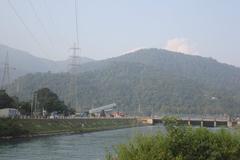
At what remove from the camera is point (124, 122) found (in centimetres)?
14838

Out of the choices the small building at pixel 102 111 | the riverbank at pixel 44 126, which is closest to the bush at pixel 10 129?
the riverbank at pixel 44 126

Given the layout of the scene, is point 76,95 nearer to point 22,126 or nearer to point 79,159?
point 22,126

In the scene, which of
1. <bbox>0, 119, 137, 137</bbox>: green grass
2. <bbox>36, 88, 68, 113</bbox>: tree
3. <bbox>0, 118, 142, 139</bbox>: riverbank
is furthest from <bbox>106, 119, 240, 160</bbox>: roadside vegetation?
<bbox>36, 88, 68, 113</bbox>: tree

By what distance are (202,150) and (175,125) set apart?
3.46 ft

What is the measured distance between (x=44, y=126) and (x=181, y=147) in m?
74.2

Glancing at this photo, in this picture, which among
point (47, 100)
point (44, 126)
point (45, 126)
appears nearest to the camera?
point (44, 126)

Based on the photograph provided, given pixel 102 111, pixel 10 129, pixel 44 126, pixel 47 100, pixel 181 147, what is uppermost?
pixel 47 100

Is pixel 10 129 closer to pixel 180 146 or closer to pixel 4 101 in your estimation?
pixel 4 101

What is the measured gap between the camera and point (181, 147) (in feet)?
42.5

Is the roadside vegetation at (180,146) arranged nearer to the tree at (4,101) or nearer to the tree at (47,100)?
the tree at (4,101)

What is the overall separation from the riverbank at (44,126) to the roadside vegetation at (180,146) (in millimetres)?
40168

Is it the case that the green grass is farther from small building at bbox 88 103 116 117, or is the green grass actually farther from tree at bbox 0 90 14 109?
small building at bbox 88 103 116 117

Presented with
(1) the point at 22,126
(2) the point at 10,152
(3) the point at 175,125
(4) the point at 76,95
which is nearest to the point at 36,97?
(1) the point at 22,126

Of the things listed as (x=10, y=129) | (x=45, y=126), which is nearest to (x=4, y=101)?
(x=45, y=126)
